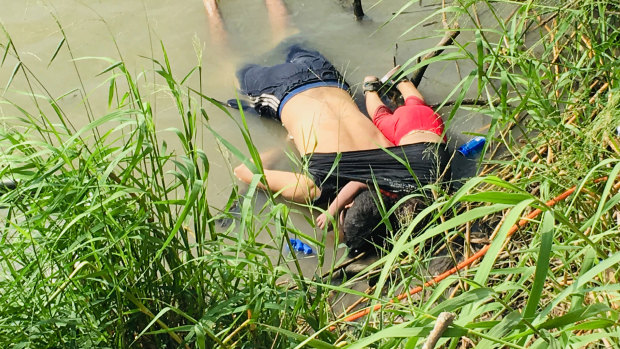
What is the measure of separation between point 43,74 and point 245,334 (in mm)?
3482

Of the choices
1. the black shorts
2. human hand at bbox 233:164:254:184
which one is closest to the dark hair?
human hand at bbox 233:164:254:184

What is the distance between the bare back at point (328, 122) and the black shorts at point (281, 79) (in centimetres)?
8

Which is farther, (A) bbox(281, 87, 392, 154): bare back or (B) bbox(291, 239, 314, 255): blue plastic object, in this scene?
(A) bbox(281, 87, 392, 154): bare back

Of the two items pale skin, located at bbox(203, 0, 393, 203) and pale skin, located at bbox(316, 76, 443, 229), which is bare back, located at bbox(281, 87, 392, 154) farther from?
pale skin, located at bbox(316, 76, 443, 229)

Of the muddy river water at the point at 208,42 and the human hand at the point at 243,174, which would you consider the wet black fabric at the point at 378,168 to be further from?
the muddy river water at the point at 208,42

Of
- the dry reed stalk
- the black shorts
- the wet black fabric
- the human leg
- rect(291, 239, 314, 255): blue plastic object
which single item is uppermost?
the dry reed stalk

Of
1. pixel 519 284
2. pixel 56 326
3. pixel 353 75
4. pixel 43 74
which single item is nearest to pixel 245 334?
pixel 56 326

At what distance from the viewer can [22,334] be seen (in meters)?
1.97

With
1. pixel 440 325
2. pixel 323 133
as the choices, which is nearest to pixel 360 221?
pixel 323 133

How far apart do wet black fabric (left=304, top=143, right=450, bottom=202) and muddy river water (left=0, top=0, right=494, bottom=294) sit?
68cm

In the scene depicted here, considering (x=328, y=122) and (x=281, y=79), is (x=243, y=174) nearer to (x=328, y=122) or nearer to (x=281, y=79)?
(x=328, y=122)

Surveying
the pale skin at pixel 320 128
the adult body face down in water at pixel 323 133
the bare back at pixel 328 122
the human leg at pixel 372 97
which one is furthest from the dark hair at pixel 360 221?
the human leg at pixel 372 97

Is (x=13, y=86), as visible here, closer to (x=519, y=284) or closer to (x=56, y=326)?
(x=56, y=326)

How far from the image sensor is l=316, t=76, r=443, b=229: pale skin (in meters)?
3.76
